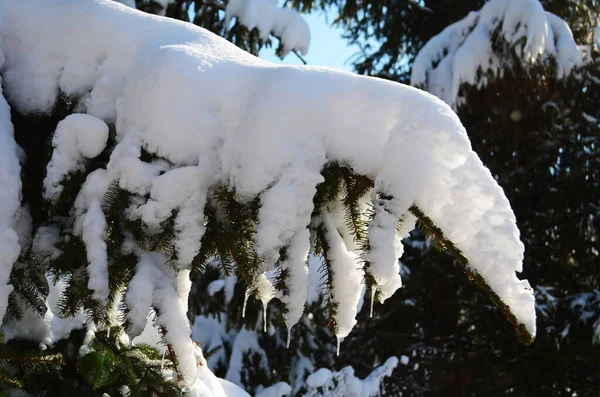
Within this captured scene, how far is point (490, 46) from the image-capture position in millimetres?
5992

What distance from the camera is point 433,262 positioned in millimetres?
7094

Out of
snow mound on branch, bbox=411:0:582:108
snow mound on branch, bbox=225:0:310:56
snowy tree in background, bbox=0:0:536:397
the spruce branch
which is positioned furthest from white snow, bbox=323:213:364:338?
snow mound on branch, bbox=411:0:582:108

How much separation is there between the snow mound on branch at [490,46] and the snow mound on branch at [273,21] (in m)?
2.16

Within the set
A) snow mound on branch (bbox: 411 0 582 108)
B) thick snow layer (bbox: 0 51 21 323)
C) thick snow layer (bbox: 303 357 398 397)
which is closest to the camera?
thick snow layer (bbox: 0 51 21 323)

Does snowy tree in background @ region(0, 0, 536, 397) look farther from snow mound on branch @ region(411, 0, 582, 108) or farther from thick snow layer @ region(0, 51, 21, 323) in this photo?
snow mound on branch @ region(411, 0, 582, 108)

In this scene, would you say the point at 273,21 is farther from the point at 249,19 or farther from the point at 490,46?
the point at 490,46

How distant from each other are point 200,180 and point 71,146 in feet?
1.16

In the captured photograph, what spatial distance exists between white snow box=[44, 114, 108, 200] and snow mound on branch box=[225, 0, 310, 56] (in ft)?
8.76

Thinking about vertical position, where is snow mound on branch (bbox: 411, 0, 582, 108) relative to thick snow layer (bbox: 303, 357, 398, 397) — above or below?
above

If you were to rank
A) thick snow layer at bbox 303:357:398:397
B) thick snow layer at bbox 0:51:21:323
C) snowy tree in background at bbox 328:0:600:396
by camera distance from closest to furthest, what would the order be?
thick snow layer at bbox 0:51:21:323 → thick snow layer at bbox 303:357:398:397 → snowy tree in background at bbox 328:0:600:396

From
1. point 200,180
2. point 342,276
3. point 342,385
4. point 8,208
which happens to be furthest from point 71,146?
point 342,385

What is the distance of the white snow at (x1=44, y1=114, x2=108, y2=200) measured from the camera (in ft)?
4.58

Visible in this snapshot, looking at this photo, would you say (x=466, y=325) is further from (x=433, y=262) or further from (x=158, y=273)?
(x=158, y=273)

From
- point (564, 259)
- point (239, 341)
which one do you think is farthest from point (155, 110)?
point (564, 259)
